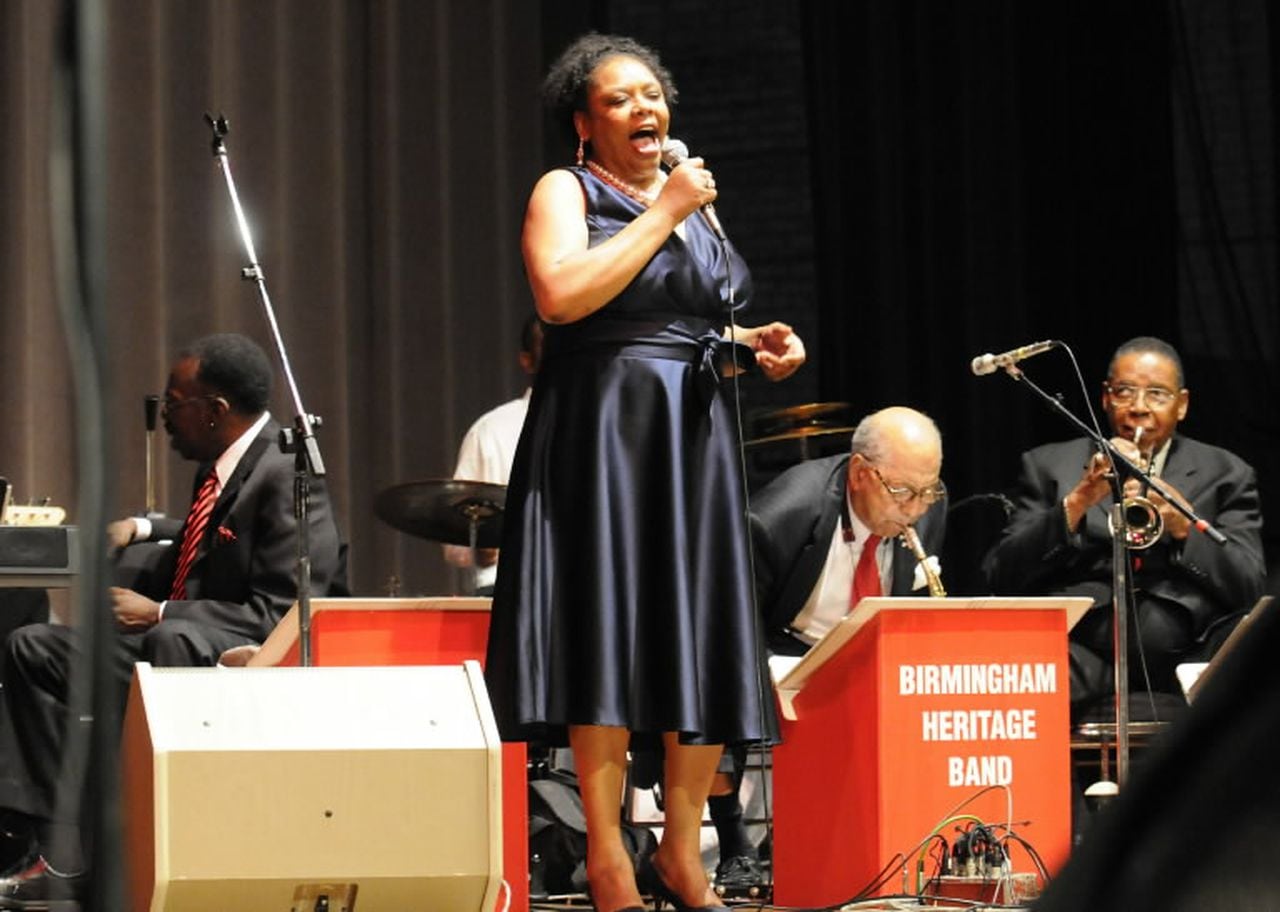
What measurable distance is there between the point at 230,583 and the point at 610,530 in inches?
79.9

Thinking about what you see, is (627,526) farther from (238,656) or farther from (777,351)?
(238,656)

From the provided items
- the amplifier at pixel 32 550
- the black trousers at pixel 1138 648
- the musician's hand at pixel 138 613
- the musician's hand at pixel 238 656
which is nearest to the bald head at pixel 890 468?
the black trousers at pixel 1138 648

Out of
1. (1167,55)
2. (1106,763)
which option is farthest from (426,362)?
(1106,763)

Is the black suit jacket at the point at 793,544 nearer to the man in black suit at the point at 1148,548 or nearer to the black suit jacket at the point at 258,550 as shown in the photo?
the man in black suit at the point at 1148,548

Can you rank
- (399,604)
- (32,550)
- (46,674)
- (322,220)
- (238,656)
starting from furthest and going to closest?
(322,220), (46,674), (238,656), (32,550), (399,604)

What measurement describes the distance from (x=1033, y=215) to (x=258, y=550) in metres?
3.78

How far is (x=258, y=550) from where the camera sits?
16.5ft

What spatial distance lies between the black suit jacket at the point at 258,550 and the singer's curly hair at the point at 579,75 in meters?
1.68

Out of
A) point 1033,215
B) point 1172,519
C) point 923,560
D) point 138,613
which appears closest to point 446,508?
point 138,613

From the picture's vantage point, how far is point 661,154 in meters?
3.51

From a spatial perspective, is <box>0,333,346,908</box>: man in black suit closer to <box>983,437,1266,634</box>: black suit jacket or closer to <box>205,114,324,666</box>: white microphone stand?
<box>205,114,324,666</box>: white microphone stand

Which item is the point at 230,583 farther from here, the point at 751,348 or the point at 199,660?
the point at 751,348

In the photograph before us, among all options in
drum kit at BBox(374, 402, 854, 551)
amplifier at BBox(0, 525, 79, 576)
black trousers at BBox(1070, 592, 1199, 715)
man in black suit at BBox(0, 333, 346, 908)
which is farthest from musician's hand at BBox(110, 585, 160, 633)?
black trousers at BBox(1070, 592, 1199, 715)

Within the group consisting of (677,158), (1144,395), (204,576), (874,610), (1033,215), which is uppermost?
(1033,215)
